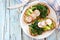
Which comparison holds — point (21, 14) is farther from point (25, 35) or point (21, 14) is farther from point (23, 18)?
point (25, 35)

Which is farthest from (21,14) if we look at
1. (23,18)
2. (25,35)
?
(25,35)

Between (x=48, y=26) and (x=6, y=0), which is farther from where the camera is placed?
(x=6, y=0)

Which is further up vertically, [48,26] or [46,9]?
[46,9]

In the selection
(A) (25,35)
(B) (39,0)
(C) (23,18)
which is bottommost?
(A) (25,35)

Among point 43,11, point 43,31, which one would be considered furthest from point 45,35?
point 43,11

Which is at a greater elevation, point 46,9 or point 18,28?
point 46,9

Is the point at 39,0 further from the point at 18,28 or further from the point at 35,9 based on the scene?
the point at 18,28
